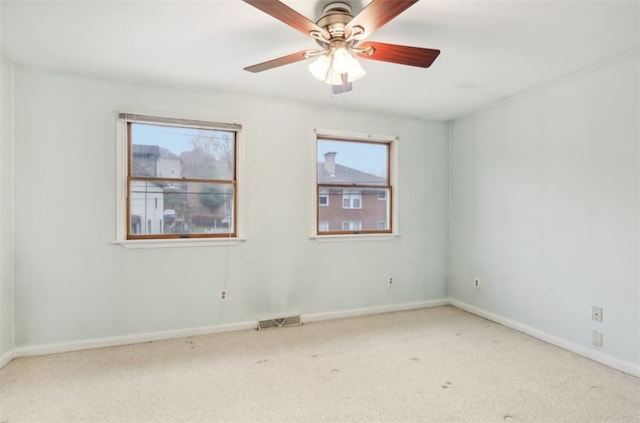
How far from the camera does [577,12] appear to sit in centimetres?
197

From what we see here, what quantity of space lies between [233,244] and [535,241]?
3031mm

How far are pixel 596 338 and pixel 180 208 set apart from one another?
3859 mm

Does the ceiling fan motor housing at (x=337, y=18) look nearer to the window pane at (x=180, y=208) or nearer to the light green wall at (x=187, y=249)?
the light green wall at (x=187, y=249)

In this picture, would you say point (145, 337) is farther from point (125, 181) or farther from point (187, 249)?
point (125, 181)

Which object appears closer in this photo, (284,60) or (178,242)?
(284,60)

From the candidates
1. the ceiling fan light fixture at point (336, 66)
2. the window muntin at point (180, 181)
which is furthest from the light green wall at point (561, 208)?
the window muntin at point (180, 181)

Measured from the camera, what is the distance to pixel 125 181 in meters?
2.99

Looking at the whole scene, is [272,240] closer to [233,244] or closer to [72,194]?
[233,244]

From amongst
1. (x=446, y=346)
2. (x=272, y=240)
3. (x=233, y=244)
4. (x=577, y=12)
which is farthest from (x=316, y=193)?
(x=577, y=12)

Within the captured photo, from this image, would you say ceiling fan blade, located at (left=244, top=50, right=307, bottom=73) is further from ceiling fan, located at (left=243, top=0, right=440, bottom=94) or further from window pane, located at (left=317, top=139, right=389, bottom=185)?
window pane, located at (left=317, top=139, right=389, bottom=185)

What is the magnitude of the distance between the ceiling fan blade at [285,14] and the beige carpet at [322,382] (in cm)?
222

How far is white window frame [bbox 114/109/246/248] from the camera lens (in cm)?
296

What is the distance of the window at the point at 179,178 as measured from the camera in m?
3.07

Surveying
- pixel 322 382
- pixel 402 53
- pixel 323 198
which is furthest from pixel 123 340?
pixel 402 53
